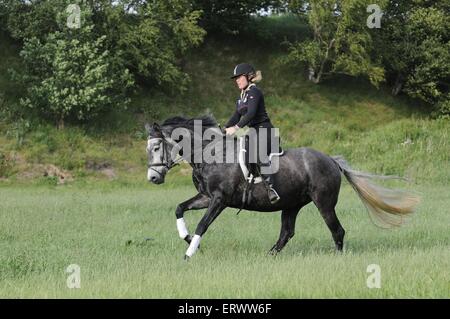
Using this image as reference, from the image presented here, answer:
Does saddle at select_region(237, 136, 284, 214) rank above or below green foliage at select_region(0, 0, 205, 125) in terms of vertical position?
below

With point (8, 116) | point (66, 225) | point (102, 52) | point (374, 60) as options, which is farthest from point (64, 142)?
point (374, 60)

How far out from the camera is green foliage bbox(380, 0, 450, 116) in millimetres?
40312

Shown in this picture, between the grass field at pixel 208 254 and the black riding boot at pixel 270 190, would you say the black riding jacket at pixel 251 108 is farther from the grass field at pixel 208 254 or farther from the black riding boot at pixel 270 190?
the grass field at pixel 208 254

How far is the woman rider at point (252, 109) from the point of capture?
38.8 feet

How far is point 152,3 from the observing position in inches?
1441

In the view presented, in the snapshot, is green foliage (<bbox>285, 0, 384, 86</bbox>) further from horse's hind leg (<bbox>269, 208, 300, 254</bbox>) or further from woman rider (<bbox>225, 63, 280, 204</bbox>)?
woman rider (<bbox>225, 63, 280, 204</bbox>)

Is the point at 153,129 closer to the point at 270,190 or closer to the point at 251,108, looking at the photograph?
the point at 251,108

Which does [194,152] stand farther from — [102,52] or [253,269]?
[102,52]

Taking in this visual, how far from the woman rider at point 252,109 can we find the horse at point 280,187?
23 centimetres

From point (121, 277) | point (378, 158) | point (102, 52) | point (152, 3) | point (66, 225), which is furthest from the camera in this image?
point (152, 3)

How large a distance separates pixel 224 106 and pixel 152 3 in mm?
7103

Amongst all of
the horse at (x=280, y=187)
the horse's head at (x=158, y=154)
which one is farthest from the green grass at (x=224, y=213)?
the horse's head at (x=158, y=154)

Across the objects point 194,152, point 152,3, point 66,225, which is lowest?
point 66,225

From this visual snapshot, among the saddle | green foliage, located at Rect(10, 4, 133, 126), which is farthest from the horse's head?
green foliage, located at Rect(10, 4, 133, 126)
